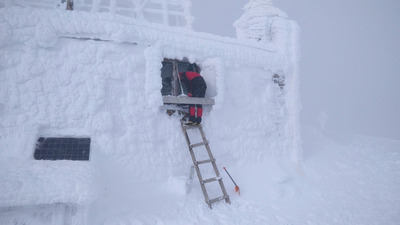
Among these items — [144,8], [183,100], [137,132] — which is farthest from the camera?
[144,8]

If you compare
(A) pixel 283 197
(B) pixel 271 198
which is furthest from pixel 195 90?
(A) pixel 283 197

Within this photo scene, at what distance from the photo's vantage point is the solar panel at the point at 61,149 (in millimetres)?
3957

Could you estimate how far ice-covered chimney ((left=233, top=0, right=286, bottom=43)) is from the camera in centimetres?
721

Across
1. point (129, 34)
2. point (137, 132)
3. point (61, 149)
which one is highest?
point (129, 34)

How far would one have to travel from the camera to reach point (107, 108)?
454 cm

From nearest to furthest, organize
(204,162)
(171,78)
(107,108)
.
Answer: (107,108) → (204,162) → (171,78)

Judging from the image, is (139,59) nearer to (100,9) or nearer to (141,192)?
(141,192)

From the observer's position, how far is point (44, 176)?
3.27 metres

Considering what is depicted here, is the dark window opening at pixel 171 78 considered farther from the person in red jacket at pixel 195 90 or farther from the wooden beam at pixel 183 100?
the wooden beam at pixel 183 100

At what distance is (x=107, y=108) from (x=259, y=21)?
5230 millimetres

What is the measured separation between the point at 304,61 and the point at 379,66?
1788cm

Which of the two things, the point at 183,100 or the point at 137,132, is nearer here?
the point at 137,132

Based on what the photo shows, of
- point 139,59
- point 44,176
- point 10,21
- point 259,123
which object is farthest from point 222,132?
point 10,21

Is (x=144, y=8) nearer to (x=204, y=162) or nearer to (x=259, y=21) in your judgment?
(x=259, y=21)
